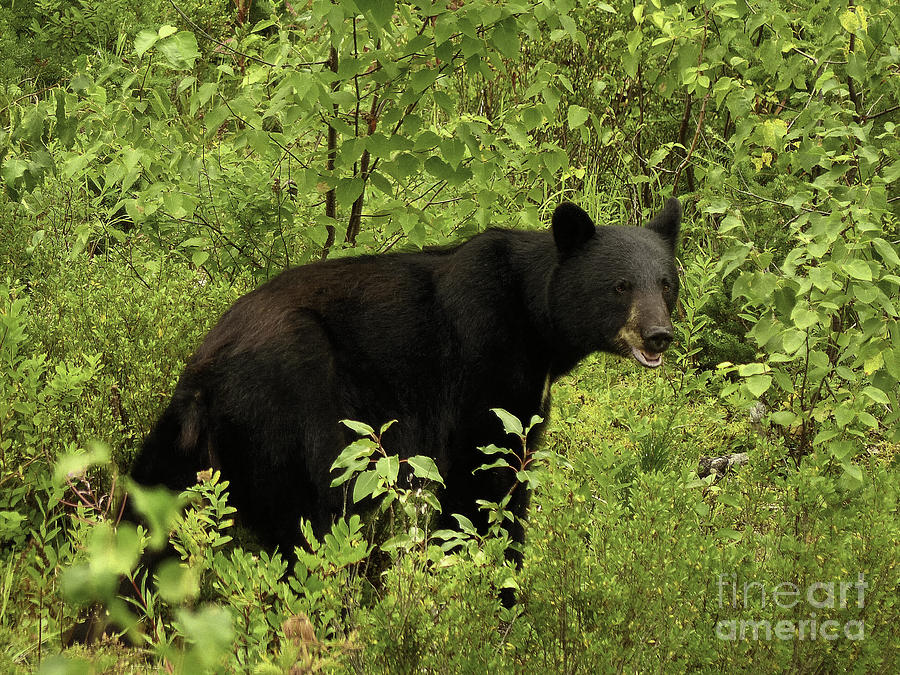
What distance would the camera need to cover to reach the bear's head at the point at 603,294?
3.90 m

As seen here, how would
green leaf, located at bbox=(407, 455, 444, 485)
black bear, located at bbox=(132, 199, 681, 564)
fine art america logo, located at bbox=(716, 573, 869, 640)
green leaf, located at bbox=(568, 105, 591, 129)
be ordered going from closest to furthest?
green leaf, located at bbox=(407, 455, 444, 485) → fine art america logo, located at bbox=(716, 573, 869, 640) → black bear, located at bbox=(132, 199, 681, 564) → green leaf, located at bbox=(568, 105, 591, 129)

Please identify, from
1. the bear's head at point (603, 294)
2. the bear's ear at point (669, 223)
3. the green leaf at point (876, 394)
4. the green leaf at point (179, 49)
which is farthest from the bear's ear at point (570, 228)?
the green leaf at point (179, 49)

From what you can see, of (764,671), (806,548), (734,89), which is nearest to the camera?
(764,671)

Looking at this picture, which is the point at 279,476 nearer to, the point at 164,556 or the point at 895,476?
the point at 164,556

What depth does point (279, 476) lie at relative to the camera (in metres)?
3.52

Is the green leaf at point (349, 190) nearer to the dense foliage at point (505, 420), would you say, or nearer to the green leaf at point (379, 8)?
the dense foliage at point (505, 420)

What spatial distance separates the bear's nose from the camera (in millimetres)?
3809

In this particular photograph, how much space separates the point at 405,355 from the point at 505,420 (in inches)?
49.4

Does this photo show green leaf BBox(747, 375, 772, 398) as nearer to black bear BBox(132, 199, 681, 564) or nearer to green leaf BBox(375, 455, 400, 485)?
black bear BBox(132, 199, 681, 564)

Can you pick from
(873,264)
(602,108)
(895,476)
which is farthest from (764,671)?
(602,108)

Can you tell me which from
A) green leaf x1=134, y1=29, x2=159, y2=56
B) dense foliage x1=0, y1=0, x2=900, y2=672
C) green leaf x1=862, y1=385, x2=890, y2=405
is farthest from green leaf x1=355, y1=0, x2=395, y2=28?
green leaf x1=862, y1=385, x2=890, y2=405

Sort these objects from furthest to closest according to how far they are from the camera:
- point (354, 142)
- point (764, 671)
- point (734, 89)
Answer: point (734, 89)
point (354, 142)
point (764, 671)

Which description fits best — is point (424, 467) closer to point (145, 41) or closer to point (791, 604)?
point (791, 604)

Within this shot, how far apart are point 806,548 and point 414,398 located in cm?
161
